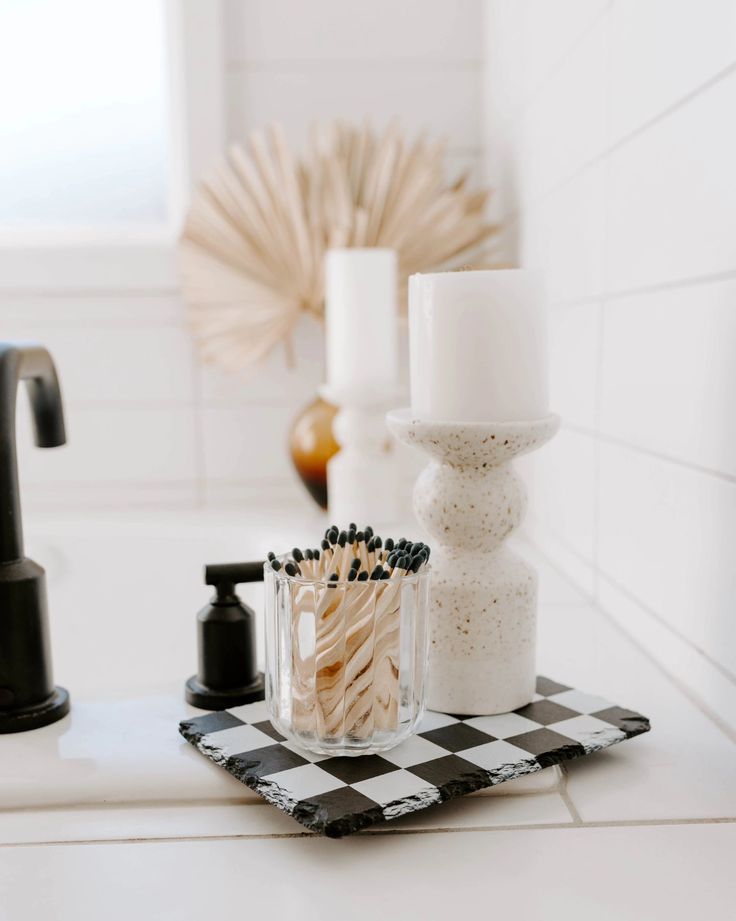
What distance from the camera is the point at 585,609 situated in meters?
0.95

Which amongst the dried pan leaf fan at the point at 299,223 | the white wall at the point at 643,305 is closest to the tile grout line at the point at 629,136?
the white wall at the point at 643,305

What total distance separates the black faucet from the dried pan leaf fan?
2.54ft

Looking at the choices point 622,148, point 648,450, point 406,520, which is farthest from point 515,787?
point 406,520

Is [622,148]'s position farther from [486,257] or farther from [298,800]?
[298,800]

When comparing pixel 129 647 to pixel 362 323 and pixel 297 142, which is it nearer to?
pixel 362 323

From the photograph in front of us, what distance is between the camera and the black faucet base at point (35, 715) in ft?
2.04

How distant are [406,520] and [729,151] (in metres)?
0.79

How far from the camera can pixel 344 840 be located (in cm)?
50

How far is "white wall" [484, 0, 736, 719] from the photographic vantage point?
67 cm

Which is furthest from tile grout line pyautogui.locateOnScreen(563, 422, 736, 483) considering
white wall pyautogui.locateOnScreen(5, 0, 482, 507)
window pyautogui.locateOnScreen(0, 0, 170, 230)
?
window pyautogui.locateOnScreen(0, 0, 170, 230)

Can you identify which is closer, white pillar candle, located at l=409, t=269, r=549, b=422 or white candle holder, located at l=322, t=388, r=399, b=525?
white pillar candle, located at l=409, t=269, r=549, b=422

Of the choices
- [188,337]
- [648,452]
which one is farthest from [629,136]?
[188,337]

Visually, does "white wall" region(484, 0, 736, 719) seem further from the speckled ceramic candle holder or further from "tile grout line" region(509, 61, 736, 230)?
the speckled ceramic candle holder

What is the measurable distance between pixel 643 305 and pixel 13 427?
521 millimetres
